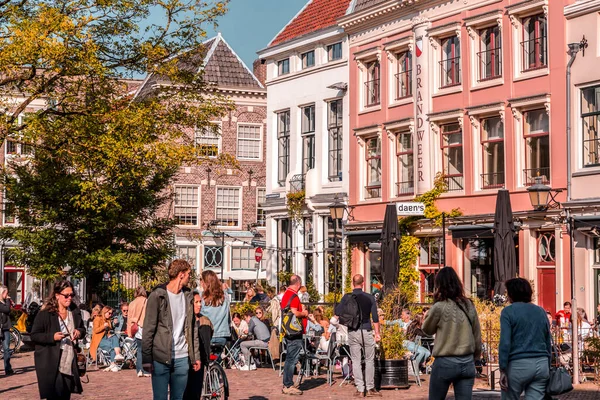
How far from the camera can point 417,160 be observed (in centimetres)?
3241

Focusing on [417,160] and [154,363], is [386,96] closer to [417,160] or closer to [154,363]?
[417,160]

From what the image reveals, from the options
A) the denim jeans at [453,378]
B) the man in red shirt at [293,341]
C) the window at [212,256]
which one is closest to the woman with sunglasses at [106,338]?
the man in red shirt at [293,341]

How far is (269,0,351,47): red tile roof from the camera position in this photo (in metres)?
38.4

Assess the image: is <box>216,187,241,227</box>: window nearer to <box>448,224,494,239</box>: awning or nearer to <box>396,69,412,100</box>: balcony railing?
<box>396,69,412,100</box>: balcony railing

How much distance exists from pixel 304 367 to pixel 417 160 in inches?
556

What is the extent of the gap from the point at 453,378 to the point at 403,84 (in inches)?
969

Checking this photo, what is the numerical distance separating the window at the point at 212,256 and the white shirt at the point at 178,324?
1634 inches

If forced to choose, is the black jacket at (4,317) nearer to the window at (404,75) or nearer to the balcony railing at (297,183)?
the window at (404,75)

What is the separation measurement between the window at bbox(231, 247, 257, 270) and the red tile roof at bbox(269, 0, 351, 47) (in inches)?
535

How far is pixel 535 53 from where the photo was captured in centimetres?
2858

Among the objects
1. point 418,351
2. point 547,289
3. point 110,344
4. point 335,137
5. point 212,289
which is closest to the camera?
point 212,289

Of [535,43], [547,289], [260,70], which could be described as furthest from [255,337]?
[260,70]

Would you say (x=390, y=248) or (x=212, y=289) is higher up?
(x=390, y=248)

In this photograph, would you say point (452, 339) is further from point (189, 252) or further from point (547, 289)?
point (189, 252)
